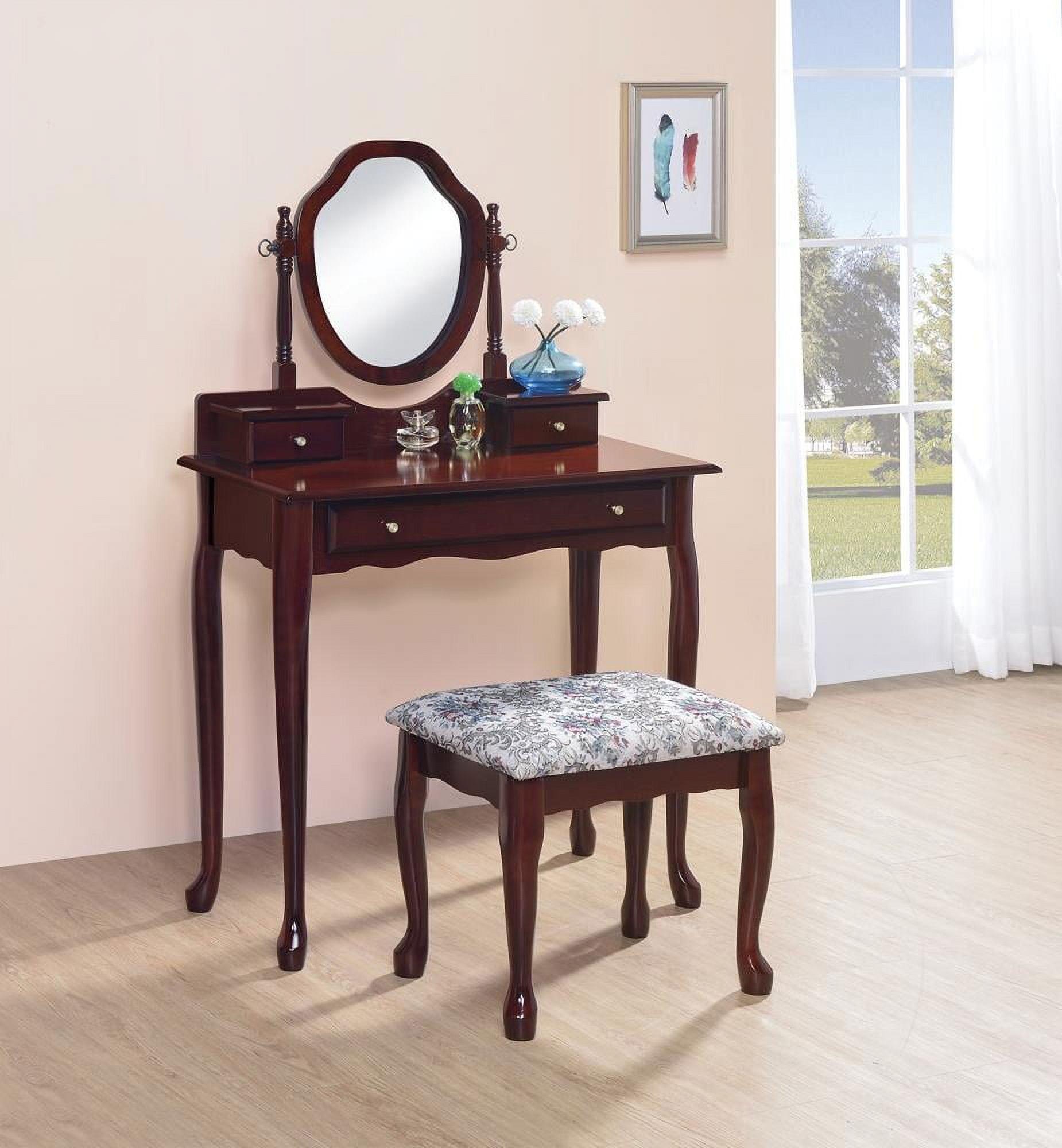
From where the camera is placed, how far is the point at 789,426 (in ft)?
14.0

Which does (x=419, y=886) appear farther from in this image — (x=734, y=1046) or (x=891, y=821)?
(x=891, y=821)

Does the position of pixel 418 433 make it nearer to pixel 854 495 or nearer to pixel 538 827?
pixel 538 827

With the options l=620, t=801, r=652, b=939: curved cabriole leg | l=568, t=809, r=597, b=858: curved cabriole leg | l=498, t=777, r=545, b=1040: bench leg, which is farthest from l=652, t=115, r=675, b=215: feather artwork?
l=498, t=777, r=545, b=1040: bench leg

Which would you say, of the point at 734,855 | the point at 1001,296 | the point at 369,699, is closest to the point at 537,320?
the point at 369,699

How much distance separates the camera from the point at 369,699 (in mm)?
3531

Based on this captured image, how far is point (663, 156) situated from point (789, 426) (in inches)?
34.2

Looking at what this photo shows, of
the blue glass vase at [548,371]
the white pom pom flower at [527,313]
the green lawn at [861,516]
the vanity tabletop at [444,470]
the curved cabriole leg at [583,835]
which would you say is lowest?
the curved cabriole leg at [583,835]

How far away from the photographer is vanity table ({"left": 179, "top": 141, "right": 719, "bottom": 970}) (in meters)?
2.78

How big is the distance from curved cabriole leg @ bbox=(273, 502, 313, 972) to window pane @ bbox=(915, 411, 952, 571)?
7.54 ft

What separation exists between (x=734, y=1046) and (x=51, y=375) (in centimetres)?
167

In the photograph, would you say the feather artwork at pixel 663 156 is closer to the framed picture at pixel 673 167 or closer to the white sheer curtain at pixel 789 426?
the framed picture at pixel 673 167

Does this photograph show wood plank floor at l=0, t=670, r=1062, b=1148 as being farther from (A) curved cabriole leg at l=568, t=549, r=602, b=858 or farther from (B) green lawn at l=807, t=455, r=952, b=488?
(B) green lawn at l=807, t=455, r=952, b=488

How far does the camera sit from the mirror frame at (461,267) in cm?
326

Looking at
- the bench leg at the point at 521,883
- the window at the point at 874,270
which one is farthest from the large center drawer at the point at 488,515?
the window at the point at 874,270
